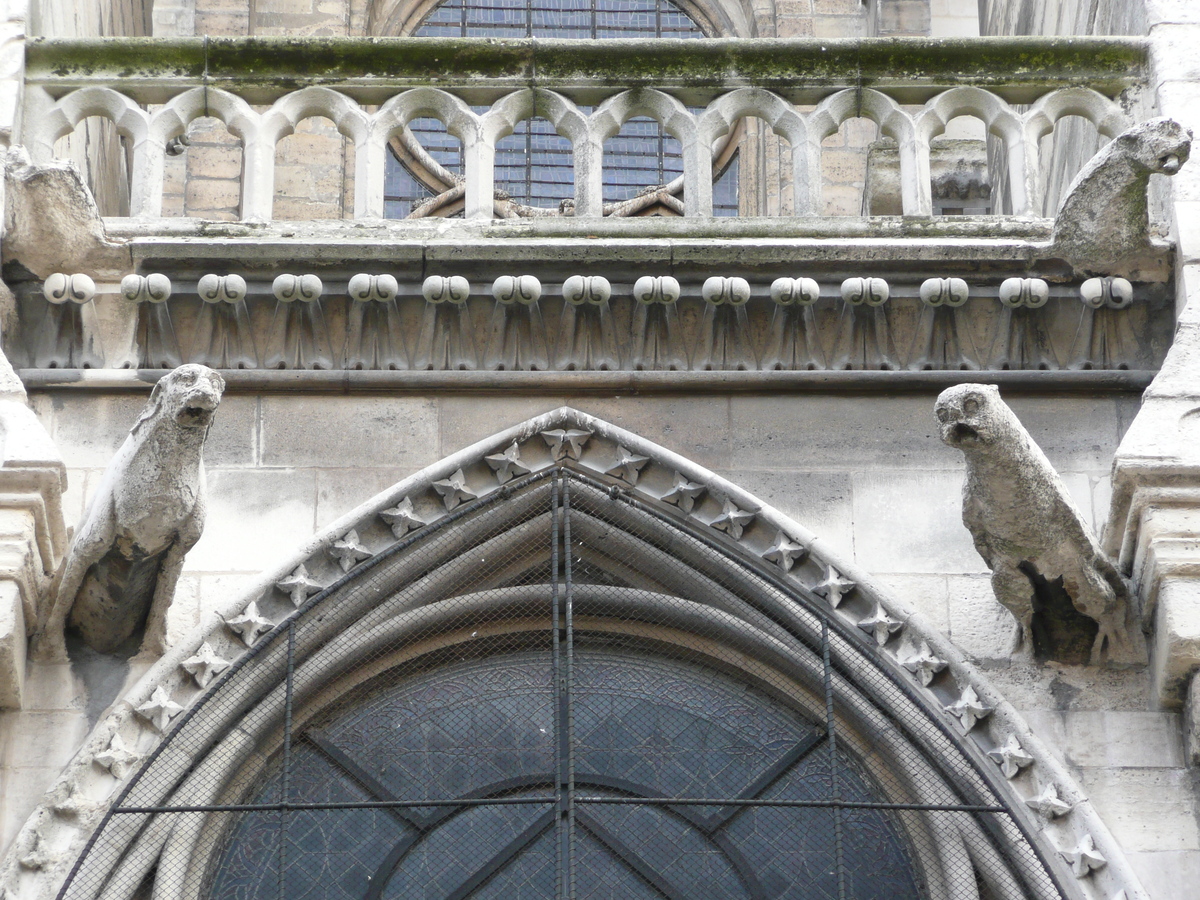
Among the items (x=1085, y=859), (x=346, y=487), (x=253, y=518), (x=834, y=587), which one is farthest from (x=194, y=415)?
(x=1085, y=859)

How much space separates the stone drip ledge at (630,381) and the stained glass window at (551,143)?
385 centimetres

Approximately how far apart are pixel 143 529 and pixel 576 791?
5.10 feet

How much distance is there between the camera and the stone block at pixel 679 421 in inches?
317

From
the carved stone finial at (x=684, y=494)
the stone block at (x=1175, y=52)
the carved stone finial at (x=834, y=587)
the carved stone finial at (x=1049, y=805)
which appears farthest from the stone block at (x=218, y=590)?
the stone block at (x=1175, y=52)

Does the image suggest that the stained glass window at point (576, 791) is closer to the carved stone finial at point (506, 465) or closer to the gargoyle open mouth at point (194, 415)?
the carved stone finial at point (506, 465)

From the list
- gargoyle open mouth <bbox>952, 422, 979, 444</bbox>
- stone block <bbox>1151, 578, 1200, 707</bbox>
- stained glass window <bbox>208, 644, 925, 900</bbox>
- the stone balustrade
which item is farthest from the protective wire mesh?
the stone balustrade

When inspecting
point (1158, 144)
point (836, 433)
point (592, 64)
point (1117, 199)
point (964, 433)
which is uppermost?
point (592, 64)

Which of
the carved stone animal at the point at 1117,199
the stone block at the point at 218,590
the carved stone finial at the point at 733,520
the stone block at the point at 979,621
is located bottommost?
the stone block at the point at 979,621

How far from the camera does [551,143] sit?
12422 mm

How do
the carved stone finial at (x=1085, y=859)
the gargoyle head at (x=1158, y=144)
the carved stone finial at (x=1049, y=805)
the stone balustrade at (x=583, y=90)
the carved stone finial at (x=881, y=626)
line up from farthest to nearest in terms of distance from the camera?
the stone balustrade at (x=583, y=90) → the gargoyle head at (x=1158, y=144) → the carved stone finial at (x=881, y=626) → the carved stone finial at (x=1049, y=805) → the carved stone finial at (x=1085, y=859)

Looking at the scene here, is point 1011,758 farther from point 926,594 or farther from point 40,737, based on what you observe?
point 40,737

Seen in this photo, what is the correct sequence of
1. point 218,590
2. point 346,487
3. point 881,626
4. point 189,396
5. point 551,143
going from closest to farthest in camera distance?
point 189,396, point 881,626, point 218,590, point 346,487, point 551,143

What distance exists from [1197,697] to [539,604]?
6.79ft

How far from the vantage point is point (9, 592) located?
23.6ft
